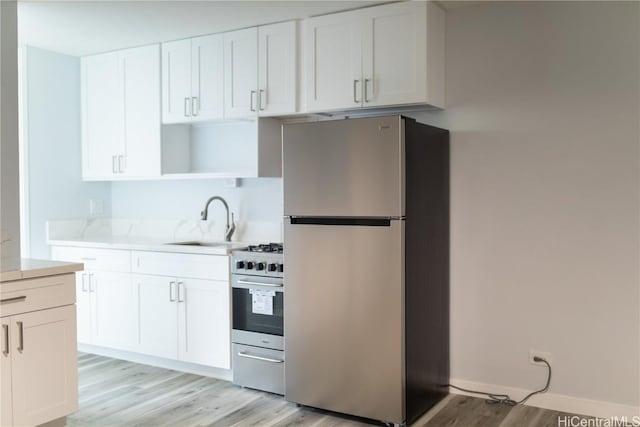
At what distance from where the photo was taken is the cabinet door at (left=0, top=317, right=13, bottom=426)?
8.93 feet

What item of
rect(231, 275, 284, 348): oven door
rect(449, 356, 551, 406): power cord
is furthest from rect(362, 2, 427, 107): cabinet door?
rect(449, 356, 551, 406): power cord

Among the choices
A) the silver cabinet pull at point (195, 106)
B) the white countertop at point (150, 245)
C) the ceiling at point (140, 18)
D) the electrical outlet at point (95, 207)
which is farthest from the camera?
the electrical outlet at point (95, 207)

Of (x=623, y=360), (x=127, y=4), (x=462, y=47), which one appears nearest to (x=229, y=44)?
(x=127, y=4)

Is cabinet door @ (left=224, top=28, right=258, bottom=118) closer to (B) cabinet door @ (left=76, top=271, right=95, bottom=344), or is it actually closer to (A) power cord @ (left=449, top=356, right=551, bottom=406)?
(B) cabinet door @ (left=76, top=271, right=95, bottom=344)

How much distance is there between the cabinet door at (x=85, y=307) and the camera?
4.48m

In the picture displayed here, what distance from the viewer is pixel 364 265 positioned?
314 centimetres

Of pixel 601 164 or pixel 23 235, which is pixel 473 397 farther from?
pixel 23 235

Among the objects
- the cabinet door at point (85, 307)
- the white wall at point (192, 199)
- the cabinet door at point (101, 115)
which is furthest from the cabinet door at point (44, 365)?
the cabinet door at point (101, 115)

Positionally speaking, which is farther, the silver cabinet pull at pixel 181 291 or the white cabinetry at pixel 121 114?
the white cabinetry at pixel 121 114

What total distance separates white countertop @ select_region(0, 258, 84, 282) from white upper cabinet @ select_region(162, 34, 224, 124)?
62.3 inches

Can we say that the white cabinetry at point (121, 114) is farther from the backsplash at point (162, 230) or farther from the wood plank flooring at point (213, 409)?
the wood plank flooring at point (213, 409)

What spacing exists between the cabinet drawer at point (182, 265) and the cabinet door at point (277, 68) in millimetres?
1061

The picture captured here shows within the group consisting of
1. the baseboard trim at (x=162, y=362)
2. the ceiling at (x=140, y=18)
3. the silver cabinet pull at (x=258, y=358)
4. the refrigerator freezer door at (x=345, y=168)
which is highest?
the ceiling at (x=140, y=18)

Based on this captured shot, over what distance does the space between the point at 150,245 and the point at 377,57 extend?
206 centimetres
